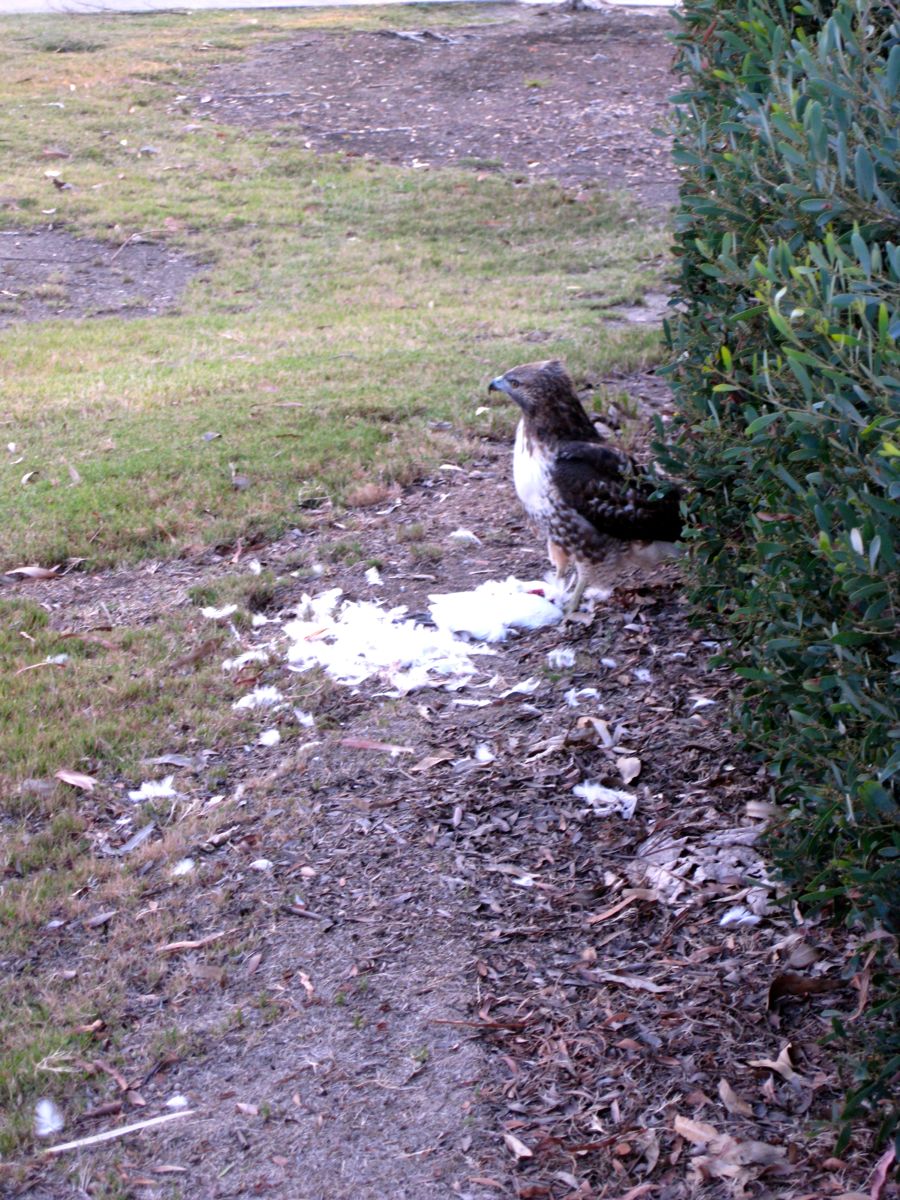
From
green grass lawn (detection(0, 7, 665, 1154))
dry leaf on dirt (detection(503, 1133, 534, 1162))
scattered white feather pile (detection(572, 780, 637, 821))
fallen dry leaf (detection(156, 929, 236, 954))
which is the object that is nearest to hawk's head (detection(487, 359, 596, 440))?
green grass lawn (detection(0, 7, 665, 1154))

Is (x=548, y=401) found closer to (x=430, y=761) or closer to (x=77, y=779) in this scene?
(x=430, y=761)

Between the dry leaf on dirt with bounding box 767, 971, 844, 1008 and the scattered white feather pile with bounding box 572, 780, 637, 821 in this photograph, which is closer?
the dry leaf on dirt with bounding box 767, 971, 844, 1008

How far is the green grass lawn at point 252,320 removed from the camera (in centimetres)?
760

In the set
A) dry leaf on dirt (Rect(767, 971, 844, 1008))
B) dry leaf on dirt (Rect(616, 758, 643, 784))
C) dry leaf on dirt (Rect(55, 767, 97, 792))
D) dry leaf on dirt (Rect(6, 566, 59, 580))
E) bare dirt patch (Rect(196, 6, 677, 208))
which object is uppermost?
bare dirt patch (Rect(196, 6, 677, 208))

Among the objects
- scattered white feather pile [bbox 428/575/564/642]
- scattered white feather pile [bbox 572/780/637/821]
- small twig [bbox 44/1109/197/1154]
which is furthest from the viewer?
scattered white feather pile [bbox 428/575/564/642]

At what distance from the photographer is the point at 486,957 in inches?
160

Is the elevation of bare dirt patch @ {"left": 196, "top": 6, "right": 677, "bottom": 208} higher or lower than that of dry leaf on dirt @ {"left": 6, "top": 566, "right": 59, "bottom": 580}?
higher

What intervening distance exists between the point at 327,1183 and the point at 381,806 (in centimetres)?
161

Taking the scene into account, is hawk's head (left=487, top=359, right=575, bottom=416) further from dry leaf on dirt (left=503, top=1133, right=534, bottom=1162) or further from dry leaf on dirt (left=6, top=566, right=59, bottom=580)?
dry leaf on dirt (left=503, top=1133, right=534, bottom=1162)

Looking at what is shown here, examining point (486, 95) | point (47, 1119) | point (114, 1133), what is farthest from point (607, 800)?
point (486, 95)

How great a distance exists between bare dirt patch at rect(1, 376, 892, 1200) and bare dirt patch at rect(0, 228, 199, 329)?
706cm

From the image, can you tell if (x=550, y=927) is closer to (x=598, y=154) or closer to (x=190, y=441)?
(x=190, y=441)

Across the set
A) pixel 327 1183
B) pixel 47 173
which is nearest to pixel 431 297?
pixel 47 173

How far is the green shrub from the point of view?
2.52 meters
